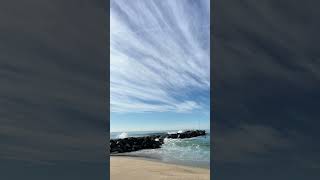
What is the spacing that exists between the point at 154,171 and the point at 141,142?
1.58 feet

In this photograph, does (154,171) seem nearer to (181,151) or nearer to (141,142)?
(181,151)

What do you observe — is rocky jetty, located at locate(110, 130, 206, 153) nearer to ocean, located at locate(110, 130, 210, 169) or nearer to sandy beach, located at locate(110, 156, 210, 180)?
ocean, located at locate(110, 130, 210, 169)

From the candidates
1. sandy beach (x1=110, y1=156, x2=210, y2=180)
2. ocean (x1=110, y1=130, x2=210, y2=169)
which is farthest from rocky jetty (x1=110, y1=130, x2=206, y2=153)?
sandy beach (x1=110, y1=156, x2=210, y2=180)

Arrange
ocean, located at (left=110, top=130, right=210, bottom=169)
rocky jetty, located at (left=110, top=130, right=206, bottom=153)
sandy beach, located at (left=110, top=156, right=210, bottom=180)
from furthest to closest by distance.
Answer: rocky jetty, located at (left=110, top=130, right=206, bottom=153), ocean, located at (left=110, top=130, right=210, bottom=169), sandy beach, located at (left=110, top=156, right=210, bottom=180)

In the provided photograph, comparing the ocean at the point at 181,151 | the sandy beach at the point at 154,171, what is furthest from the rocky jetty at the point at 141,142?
the sandy beach at the point at 154,171

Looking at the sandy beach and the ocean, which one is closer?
the sandy beach

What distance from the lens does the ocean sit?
390cm

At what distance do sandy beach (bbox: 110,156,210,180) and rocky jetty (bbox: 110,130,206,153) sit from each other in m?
0.18

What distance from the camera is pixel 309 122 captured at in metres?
3.16

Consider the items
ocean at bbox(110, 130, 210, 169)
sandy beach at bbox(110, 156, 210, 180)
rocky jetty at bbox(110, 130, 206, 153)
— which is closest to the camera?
sandy beach at bbox(110, 156, 210, 180)
